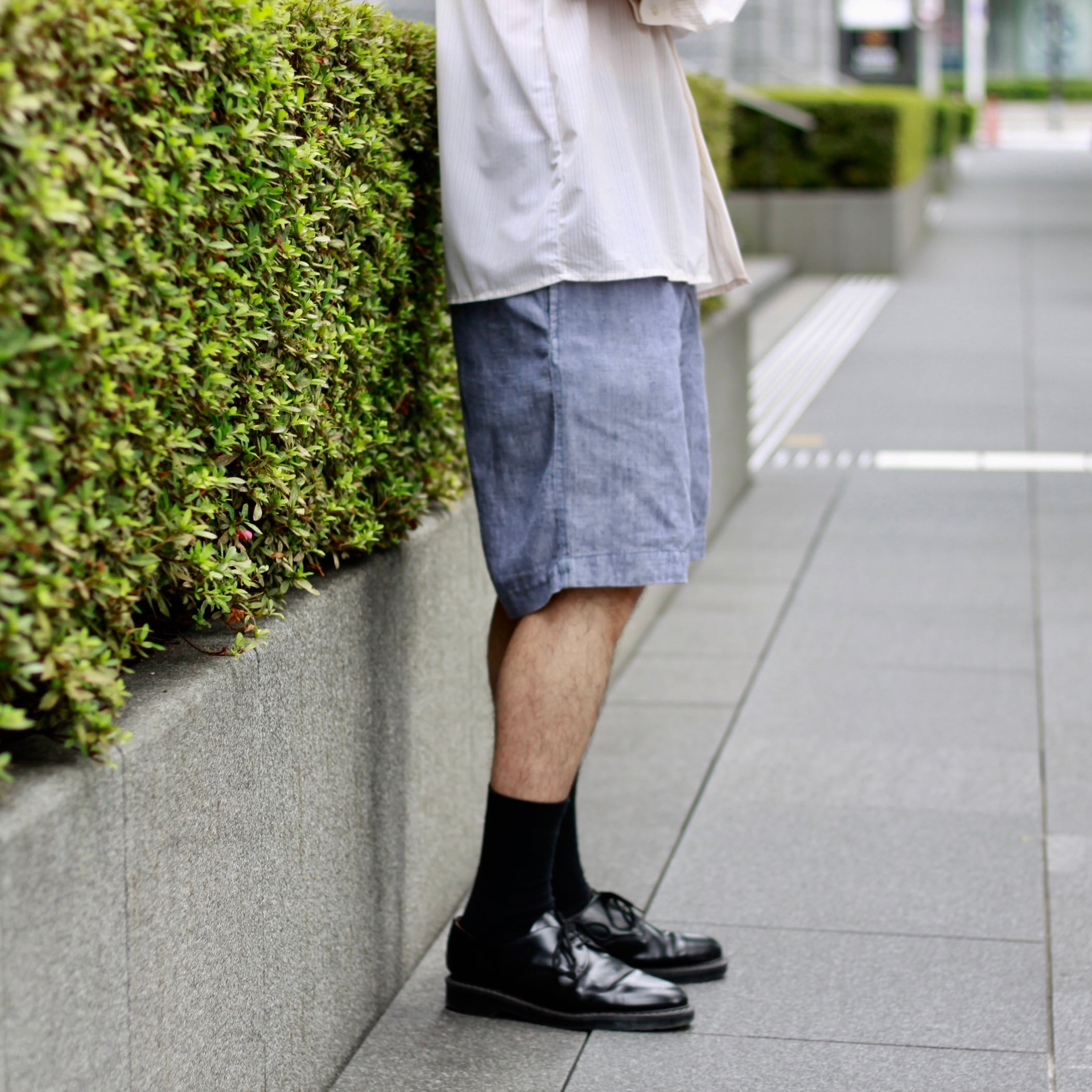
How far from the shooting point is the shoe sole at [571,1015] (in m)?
2.52

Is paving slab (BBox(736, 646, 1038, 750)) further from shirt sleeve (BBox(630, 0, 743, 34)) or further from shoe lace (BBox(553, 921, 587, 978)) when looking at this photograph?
shirt sleeve (BBox(630, 0, 743, 34))

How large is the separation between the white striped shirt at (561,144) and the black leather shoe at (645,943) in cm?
104

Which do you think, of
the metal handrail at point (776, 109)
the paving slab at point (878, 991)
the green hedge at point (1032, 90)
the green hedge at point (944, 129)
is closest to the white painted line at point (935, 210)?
the green hedge at point (944, 129)

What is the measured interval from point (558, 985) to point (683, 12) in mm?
1486

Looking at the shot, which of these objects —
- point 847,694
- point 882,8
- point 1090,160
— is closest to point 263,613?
point 847,694

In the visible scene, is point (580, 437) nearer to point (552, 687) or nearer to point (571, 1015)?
point (552, 687)

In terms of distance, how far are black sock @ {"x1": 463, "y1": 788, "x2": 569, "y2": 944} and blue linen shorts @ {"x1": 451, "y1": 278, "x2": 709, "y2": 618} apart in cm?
31

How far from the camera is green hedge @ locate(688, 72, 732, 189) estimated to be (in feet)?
19.2

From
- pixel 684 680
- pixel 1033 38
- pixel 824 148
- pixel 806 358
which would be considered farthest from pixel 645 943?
pixel 1033 38

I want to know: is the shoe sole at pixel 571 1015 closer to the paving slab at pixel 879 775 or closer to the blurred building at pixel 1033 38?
the paving slab at pixel 879 775

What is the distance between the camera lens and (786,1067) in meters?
2.44

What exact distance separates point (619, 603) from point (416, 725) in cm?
49

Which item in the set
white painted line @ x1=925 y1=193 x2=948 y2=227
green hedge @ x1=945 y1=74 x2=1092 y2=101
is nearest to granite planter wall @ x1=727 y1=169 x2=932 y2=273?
white painted line @ x1=925 y1=193 x2=948 y2=227

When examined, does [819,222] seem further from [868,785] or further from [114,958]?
[114,958]
